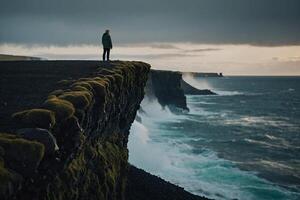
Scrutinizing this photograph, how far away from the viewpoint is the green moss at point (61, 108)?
12836 millimetres

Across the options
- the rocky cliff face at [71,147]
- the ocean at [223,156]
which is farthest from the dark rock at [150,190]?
the ocean at [223,156]

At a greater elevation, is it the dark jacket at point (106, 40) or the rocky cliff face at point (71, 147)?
the dark jacket at point (106, 40)

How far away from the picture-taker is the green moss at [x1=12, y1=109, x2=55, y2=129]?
1198cm

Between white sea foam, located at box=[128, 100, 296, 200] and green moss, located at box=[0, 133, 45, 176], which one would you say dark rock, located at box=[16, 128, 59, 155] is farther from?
white sea foam, located at box=[128, 100, 296, 200]

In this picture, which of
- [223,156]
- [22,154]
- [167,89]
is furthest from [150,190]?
[167,89]

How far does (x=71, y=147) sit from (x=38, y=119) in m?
1.48

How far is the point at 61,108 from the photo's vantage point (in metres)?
13.2

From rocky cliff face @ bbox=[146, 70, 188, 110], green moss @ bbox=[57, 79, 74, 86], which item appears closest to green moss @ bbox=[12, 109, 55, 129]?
green moss @ bbox=[57, 79, 74, 86]

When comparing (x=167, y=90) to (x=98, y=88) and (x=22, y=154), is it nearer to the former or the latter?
(x=98, y=88)

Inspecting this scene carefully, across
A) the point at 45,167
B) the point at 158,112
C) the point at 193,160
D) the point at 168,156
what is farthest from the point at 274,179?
the point at 158,112

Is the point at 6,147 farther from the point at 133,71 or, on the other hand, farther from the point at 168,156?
the point at 168,156

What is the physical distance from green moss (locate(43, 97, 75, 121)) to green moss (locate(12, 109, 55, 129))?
1.47ft

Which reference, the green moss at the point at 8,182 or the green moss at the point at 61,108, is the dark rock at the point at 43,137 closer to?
the green moss at the point at 8,182

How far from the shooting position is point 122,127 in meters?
28.4
